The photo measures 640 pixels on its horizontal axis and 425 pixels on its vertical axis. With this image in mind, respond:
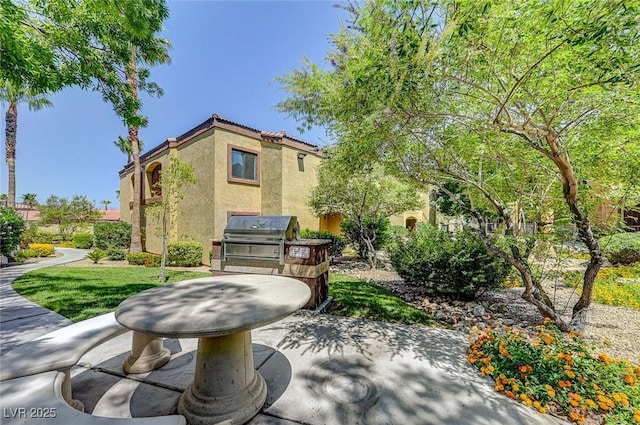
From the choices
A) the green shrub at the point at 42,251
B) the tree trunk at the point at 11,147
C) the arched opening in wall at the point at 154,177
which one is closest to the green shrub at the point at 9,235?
the green shrub at the point at 42,251

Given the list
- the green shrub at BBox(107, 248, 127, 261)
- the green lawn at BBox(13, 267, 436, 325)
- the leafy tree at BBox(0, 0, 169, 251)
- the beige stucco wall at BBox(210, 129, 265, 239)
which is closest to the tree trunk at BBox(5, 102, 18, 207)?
the green shrub at BBox(107, 248, 127, 261)

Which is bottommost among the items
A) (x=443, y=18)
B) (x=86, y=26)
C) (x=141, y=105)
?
(x=443, y=18)

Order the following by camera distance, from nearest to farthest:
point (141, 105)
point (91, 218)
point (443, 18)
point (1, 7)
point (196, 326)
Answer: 1. point (196, 326)
2. point (443, 18)
3. point (1, 7)
4. point (141, 105)
5. point (91, 218)

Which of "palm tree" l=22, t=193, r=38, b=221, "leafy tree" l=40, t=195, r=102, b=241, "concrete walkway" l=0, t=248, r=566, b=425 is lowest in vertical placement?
"concrete walkway" l=0, t=248, r=566, b=425

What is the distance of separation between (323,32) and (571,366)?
5.25 metres

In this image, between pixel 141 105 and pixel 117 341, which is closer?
pixel 117 341

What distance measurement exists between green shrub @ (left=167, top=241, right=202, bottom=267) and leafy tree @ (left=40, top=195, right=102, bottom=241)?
63.8 feet

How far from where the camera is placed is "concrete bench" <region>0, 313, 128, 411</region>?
212 cm

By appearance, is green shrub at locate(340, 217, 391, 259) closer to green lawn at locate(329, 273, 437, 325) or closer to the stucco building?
the stucco building

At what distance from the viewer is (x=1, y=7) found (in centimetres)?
319

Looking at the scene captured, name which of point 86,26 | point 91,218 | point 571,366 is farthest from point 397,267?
point 91,218

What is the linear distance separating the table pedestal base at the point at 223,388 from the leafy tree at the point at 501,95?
312 cm

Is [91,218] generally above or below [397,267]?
above

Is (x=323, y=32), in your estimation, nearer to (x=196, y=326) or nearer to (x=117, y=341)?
(x=196, y=326)
